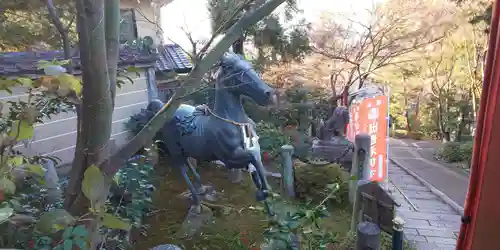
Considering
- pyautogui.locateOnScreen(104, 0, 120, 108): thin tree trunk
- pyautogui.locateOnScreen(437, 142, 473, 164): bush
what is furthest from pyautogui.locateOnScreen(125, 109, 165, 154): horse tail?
pyautogui.locateOnScreen(437, 142, 473, 164): bush

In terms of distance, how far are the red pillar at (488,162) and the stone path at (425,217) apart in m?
3.45

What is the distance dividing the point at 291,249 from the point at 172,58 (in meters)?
6.77

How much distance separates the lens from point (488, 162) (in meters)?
0.72

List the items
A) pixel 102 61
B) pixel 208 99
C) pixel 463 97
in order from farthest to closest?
pixel 463 97
pixel 208 99
pixel 102 61

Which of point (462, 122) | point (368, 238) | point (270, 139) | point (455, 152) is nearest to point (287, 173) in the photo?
point (368, 238)

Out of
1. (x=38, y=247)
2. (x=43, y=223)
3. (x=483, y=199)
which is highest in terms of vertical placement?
(x=483, y=199)

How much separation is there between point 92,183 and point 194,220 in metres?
2.89

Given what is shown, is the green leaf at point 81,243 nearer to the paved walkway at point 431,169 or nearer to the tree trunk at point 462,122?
the paved walkway at point 431,169

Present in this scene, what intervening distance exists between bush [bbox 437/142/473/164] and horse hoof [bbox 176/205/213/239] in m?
10.4

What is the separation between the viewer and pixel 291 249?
5.39 ft

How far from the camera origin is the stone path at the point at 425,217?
3.93 metres

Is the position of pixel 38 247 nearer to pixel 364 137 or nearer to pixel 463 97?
pixel 364 137

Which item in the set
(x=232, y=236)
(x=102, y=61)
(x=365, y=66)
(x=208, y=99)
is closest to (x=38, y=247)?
(x=102, y=61)

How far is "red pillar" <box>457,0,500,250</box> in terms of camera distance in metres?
0.71
